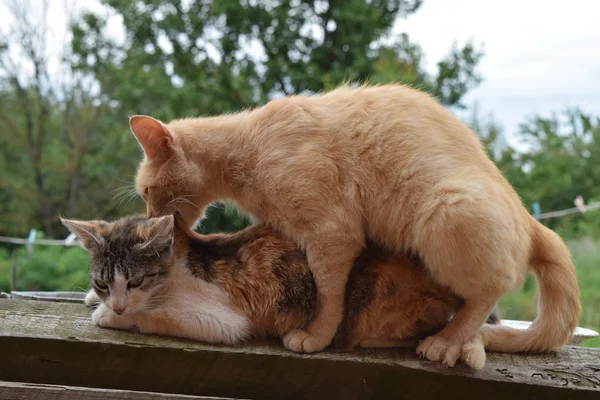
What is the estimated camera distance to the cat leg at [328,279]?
63.8 inches

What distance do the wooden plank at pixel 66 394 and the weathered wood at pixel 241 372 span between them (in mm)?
35

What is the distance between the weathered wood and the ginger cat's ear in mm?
613

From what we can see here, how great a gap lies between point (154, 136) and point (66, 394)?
82 cm

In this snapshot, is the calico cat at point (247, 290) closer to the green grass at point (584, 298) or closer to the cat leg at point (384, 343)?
the cat leg at point (384, 343)

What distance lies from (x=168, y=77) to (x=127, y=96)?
410mm

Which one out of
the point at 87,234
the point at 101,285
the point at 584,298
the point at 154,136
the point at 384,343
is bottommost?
the point at 584,298

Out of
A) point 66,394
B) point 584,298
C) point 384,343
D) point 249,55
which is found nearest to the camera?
point 66,394

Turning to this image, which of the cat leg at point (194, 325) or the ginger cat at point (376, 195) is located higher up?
the ginger cat at point (376, 195)

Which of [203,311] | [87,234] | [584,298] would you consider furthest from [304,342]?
[584,298]

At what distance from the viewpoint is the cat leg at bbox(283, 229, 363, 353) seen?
162cm

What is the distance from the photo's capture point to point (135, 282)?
168cm

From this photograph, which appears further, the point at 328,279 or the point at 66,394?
the point at 328,279

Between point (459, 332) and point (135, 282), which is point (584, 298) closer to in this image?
point (459, 332)

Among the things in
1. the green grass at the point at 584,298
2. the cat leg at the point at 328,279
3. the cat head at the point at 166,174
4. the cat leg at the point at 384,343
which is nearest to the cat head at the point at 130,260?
the cat head at the point at 166,174
